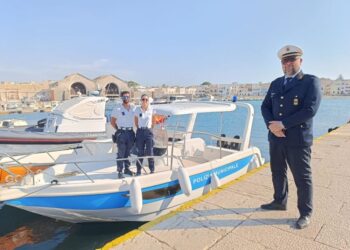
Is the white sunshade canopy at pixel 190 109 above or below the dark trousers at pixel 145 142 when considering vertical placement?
above

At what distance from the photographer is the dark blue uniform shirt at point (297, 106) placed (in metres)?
3.00

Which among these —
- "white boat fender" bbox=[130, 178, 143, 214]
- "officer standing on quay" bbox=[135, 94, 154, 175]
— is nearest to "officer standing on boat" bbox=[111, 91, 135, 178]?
"officer standing on quay" bbox=[135, 94, 154, 175]

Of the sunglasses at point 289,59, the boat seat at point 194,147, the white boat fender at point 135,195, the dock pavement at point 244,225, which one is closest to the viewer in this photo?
the dock pavement at point 244,225

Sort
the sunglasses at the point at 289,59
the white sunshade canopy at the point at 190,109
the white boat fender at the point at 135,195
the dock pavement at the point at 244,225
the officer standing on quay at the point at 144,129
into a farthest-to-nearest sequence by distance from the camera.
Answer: the white sunshade canopy at the point at 190,109
the officer standing on quay at the point at 144,129
the white boat fender at the point at 135,195
the sunglasses at the point at 289,59
the dock pavement at the point at 244,225

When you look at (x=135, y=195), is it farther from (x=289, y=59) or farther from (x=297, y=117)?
(x=289, y=59)

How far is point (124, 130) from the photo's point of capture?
225 inches

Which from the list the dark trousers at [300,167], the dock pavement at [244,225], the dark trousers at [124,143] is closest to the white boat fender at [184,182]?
the dock pavement at [244,225]

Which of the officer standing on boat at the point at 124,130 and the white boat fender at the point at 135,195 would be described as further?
the officer standing on boat at the point at 124,130

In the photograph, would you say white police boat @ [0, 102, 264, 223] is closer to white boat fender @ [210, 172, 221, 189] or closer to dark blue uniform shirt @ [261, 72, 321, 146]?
white boat fender @ [210, 172, 221, 189]

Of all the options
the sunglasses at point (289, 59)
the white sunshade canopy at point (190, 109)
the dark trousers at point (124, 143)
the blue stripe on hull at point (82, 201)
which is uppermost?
the sunglasses at point (289, 59)

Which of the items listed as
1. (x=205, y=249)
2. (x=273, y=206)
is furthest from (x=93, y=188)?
(x=273, y=206)

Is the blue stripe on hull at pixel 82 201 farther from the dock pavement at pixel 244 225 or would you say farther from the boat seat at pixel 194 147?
the boat seat at pixel 194 147

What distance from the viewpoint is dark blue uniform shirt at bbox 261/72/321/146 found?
3.00m

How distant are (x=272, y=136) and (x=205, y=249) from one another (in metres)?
1.69
